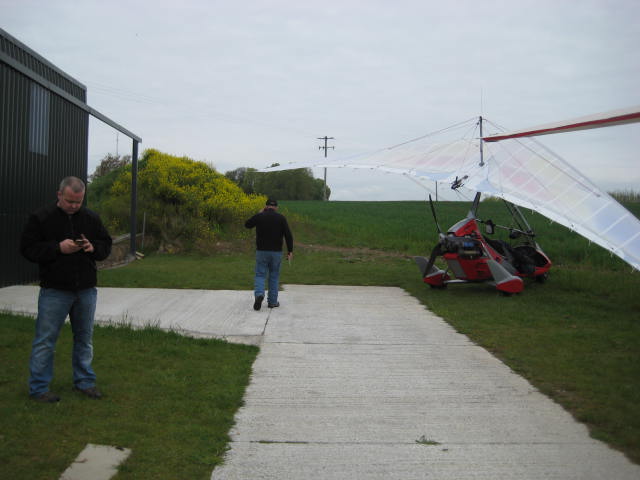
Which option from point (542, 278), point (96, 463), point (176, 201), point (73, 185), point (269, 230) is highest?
point (176, 201)

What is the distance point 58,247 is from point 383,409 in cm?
292

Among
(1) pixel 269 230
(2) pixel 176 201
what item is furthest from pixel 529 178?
(2) pixel 176 201

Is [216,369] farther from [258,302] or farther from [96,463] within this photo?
[258,302]

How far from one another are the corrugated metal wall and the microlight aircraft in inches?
185

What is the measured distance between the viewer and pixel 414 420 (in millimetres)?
4781

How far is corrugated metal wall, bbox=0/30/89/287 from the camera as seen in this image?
10.8 metres

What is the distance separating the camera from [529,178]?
38.8ft

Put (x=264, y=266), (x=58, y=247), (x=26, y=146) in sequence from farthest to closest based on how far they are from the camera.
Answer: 1. (x=26, y=146)
2. (x=264, y=266)
3. (x=58, y=247)

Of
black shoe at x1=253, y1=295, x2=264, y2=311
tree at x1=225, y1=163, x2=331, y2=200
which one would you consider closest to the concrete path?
black shoe at x1=253, y1=295, x2=264, y2=311

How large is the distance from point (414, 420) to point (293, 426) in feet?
3.20

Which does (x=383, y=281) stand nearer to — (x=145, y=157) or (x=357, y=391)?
(x=357, y=391)

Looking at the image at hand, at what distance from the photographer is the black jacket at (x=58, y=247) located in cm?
464

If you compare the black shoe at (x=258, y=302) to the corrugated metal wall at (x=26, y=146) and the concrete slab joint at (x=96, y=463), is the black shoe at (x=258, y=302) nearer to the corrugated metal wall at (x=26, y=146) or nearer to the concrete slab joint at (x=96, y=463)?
the corrugated metal wall at (x=26, y=146)

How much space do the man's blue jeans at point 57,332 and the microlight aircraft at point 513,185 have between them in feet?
21.4
